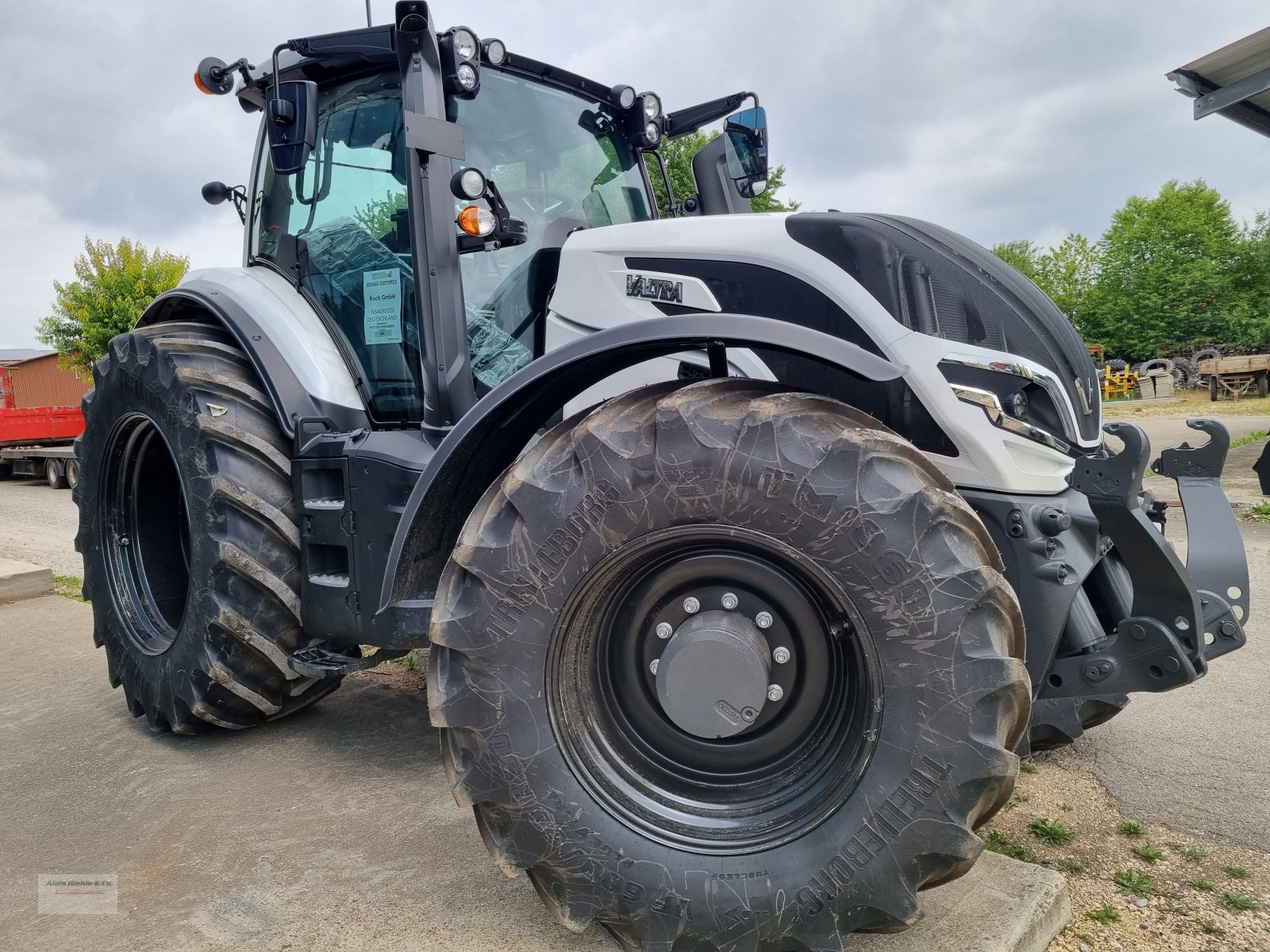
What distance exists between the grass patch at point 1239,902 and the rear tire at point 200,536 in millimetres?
3073

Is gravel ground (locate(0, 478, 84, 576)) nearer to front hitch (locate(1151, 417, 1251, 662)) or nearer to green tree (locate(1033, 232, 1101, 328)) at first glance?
front hitch (locate(1151, 417, 1251, 662))

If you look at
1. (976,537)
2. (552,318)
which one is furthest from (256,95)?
(976,537)

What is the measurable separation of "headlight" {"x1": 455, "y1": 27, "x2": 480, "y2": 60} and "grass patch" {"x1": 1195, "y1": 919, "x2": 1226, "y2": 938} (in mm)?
3364

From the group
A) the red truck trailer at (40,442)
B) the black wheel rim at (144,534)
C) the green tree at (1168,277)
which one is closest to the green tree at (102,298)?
the red truck trailer at (40,442)

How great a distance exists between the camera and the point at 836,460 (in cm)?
192

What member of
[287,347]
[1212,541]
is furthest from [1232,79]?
[287,347]

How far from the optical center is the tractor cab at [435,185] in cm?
305

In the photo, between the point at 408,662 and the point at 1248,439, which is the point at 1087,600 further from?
the point at 1248,439

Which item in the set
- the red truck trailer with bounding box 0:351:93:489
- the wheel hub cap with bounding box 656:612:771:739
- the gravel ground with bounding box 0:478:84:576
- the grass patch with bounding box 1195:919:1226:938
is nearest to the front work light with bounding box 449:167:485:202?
the wheel hub cap with bounding box 656:612:771:739

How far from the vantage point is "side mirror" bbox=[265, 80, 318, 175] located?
3.07m

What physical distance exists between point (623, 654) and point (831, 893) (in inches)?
28.8

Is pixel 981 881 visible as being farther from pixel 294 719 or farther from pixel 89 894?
pixel 294 719

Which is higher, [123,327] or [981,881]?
[123,327]

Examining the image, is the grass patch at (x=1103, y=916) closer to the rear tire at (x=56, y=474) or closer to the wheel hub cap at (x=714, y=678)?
the wheel hub cap at (x=714, y=678)
